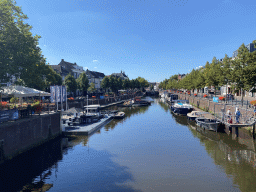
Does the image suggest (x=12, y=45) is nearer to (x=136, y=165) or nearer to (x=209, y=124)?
(x=136, y=165)

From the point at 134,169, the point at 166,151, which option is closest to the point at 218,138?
the point at 166,151

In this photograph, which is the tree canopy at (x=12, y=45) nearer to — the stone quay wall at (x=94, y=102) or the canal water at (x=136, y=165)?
the canal water at (x=136, y=165)

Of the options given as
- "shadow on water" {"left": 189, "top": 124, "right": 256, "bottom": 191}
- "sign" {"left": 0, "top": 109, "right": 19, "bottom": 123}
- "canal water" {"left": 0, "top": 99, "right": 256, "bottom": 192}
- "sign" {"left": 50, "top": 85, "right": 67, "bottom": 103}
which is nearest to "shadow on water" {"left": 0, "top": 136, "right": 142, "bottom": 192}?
"canal water" {"left": 0, "top": 99, "right": 256, "bottom": 192}

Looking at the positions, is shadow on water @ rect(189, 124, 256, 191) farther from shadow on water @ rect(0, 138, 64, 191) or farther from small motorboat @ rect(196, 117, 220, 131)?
shadow on water @ rect(0, 138, 64, 191)

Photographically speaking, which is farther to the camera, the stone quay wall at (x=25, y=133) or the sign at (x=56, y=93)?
the sign at (x=56, y=93)

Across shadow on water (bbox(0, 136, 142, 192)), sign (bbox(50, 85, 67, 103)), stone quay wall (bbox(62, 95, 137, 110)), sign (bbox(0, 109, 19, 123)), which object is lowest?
shadow on water (bbox(0, 136, 142, 192))

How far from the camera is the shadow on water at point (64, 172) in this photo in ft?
39.3

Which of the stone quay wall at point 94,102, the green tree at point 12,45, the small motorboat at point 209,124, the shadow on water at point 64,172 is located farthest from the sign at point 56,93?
the small motorboat at point 209,124

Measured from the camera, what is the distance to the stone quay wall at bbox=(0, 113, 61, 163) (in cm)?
1470

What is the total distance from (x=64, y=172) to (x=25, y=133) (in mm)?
6062

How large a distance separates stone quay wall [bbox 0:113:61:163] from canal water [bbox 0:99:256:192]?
76cm

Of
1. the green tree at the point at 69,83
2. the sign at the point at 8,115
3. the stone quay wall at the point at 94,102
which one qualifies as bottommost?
the stone quay wall at the point at 94,102

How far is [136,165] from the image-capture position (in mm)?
15117

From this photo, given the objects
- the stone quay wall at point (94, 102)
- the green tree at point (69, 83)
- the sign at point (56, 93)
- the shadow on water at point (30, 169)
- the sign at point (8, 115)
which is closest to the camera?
the shadow on water at point (30, 169)
